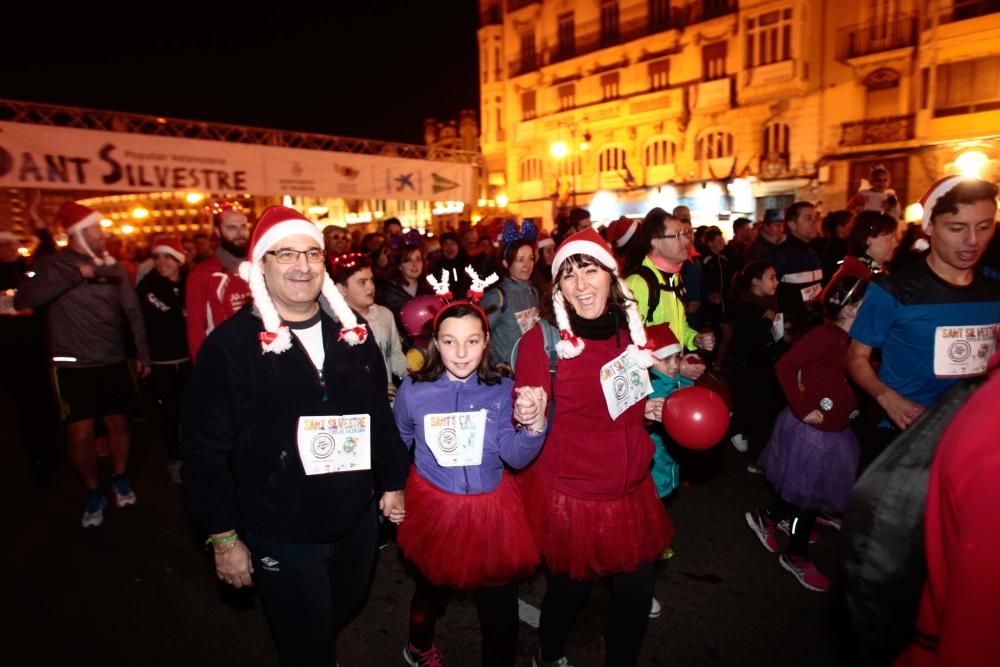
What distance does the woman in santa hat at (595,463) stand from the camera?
258cm

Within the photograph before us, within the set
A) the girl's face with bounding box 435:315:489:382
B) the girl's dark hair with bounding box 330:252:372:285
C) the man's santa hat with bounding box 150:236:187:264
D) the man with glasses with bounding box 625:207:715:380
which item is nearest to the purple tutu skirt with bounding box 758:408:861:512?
the man with glasses with bounding box 625:207:715:380

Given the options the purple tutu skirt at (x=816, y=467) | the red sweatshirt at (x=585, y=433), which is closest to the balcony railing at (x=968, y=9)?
the purple tutu skirt at (x=816, y=467)

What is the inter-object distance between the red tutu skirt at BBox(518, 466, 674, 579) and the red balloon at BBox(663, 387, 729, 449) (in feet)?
1.18

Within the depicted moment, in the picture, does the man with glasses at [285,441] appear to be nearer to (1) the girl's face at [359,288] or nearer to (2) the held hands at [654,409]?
(2) the held hands at [654,409]

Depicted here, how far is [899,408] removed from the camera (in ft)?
9.42

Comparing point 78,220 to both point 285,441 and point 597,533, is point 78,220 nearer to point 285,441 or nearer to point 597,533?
point 285,441

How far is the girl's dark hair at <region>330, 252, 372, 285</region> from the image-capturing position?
4504 millimetres

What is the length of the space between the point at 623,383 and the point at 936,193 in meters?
2.03

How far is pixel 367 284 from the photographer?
177 inches

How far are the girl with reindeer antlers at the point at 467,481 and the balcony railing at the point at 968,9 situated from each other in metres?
26.3

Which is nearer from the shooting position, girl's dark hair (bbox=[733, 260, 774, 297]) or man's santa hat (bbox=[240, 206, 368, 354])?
man's santa hat (bbox=[240, 206, 368, 354])

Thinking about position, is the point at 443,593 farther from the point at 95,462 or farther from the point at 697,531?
the point at 95,462

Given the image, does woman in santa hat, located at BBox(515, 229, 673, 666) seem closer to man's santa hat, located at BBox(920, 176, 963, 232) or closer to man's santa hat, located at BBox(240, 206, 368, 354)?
man's santa hat, located at BBox(240, 206, 368, 354)

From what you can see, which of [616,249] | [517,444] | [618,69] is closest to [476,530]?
[517,444]
